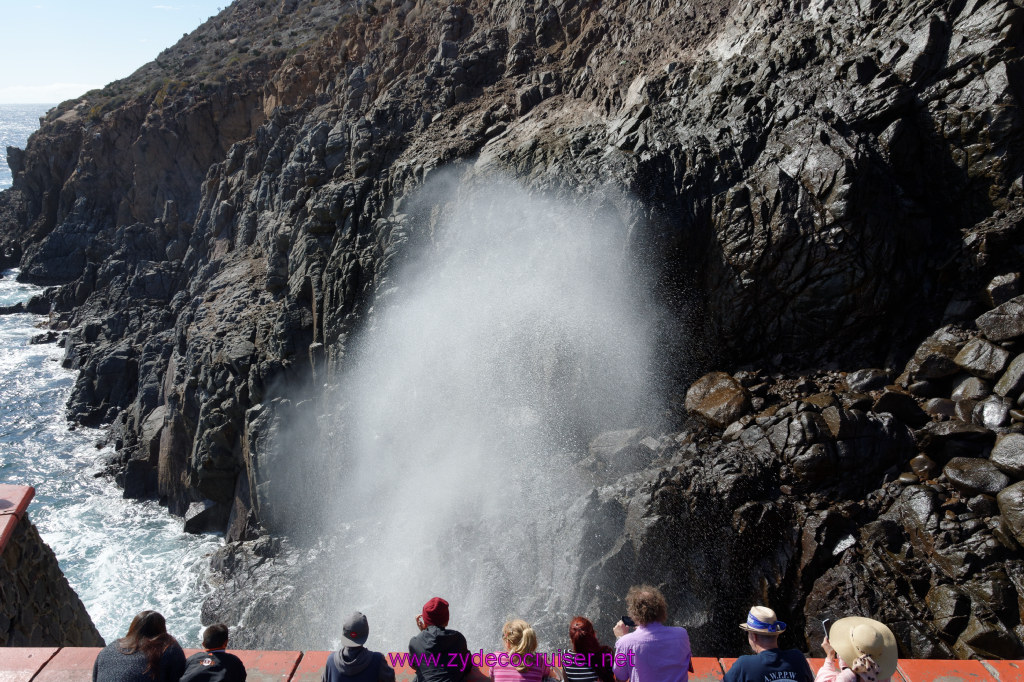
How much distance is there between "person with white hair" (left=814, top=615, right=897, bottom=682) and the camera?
149 inches

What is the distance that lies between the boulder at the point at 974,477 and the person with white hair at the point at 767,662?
775 centimetres

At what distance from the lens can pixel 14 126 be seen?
96375 mm

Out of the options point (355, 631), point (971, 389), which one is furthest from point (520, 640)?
point (971, 389)

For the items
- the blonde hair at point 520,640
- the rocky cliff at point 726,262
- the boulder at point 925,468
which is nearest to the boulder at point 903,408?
the rocky cliff at point 726,262

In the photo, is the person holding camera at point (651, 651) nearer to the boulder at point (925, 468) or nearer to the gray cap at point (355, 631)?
the gray cap at point (355, 631)

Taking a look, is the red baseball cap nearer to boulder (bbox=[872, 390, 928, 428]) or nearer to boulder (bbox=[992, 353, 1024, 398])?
boulder (bbox=[872, 390, 928, 428])

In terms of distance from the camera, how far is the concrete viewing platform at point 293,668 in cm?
496

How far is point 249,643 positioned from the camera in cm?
1405

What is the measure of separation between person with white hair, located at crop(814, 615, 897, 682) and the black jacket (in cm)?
252

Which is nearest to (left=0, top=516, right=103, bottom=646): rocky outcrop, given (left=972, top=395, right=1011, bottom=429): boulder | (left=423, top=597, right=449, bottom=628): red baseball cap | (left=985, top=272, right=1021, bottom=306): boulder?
(left=423, top=597, right=449, bottom=628): red baseball cap

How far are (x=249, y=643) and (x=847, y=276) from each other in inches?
592

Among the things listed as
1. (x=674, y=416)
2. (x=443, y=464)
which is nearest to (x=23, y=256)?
(x=443, y=464)

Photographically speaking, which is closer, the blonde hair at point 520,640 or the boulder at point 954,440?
the blonde hair at point 520,640
